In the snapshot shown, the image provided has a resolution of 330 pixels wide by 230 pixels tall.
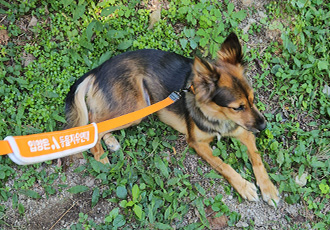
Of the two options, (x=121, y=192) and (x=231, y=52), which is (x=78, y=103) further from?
(x=231, y=52)

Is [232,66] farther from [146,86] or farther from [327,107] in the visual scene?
[327,107]

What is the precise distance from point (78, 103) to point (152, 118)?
40.2 inches

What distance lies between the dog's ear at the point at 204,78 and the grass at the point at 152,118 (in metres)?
0.89

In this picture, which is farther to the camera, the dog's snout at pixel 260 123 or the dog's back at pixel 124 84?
the dog's back at pixel 124 84

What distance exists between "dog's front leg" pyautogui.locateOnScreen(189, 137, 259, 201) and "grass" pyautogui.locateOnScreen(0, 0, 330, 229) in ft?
0.34

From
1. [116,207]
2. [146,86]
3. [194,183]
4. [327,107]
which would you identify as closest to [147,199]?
[116,207]

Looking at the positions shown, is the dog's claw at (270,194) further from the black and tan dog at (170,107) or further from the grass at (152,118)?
the grass at (152,118)

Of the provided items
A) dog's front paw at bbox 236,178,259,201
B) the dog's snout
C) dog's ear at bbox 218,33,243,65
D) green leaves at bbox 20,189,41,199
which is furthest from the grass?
dog's ear at bbox 218,33,243,65

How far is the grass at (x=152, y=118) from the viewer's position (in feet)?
11.5

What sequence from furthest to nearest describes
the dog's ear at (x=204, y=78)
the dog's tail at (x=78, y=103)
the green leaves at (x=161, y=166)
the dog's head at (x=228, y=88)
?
the dog's tail at (x=78, y=103) → the green leaves at (x=161, y=166) → the dog's head at (x=228, y=88) → the dog's ear at (x=204, y=78)

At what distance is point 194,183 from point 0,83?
112 inches

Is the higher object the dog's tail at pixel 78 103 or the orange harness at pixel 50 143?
the orange harness at pixel 50 143

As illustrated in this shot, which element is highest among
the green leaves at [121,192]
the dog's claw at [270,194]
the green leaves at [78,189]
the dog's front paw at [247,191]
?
the green leaves at [78,189]

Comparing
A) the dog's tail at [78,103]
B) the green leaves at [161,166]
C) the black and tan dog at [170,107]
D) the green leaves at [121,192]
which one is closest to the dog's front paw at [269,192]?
the black and tan dog at [170,107]
